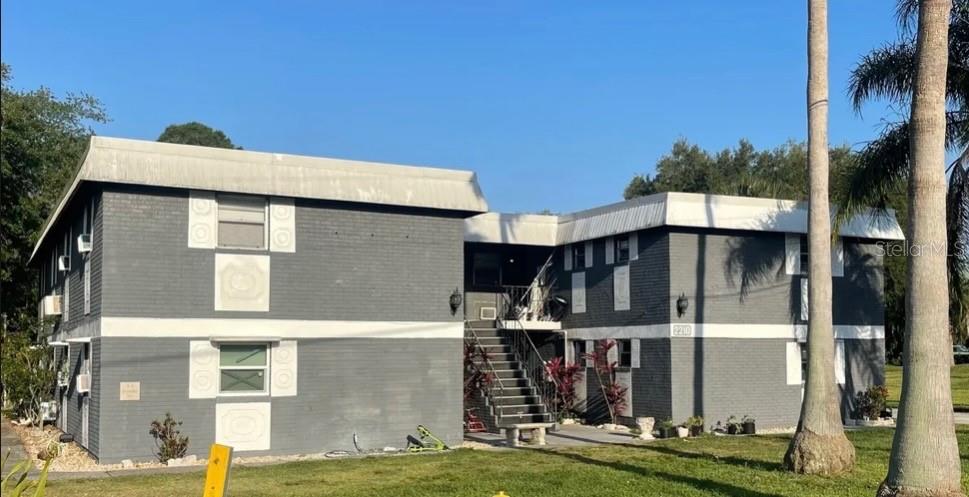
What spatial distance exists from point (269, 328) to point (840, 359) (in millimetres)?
13150

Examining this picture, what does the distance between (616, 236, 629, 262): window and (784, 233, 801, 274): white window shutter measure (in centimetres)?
357

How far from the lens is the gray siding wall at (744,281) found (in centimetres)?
2011

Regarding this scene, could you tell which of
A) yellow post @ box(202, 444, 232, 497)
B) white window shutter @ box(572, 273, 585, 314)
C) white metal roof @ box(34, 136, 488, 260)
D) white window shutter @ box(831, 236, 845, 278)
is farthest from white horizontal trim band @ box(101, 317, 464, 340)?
yellow post @ box(202, 444, 232, 497)

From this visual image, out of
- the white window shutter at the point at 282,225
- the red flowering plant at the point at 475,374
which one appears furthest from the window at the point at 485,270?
the white window shutter at the point at 282,225

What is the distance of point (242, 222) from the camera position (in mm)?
16250

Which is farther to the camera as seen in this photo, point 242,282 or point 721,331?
point 721,331

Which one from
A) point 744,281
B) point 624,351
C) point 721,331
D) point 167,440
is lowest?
point 167,440

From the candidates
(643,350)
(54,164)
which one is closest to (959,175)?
(643,350)

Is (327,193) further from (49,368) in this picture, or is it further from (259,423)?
(49,368)

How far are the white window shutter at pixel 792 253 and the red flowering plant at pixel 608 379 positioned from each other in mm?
4303

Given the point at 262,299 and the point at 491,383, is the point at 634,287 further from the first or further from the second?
the point at 262,299

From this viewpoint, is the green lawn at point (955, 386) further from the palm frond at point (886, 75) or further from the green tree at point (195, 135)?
the green tree at point (195, 135)

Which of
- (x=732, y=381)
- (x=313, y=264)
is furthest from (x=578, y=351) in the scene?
(x=313, y=264)

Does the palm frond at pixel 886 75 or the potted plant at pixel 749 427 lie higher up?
the palm frond at pixel 886 75
